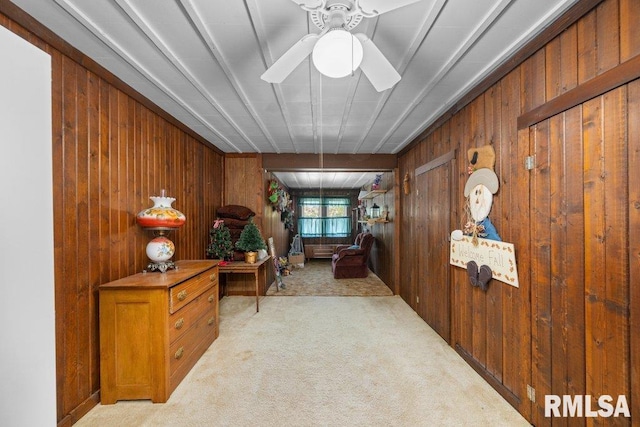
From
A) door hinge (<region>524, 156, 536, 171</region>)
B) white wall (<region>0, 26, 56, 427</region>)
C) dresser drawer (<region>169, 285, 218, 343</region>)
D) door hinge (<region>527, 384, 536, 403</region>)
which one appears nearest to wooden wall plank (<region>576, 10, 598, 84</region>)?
door hinge (<region>524, 156, 536, 171</region>)

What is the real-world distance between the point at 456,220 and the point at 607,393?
4.97ft

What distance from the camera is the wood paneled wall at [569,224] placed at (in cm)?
116

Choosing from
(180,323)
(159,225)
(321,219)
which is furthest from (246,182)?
(321,219)

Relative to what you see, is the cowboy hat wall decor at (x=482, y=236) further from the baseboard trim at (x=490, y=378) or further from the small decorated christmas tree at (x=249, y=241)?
the small decorated christmas tree at (x=249, y=241)

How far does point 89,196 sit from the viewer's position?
185cm

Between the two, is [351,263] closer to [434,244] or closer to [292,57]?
[434,244]

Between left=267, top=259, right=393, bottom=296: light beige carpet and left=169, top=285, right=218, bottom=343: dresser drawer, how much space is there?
191 centimetres

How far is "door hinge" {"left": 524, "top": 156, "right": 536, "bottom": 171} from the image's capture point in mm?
1640

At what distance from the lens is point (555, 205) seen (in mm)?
1491

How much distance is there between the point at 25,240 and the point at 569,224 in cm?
230

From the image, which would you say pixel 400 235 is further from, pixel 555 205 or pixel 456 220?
pixel 555 205

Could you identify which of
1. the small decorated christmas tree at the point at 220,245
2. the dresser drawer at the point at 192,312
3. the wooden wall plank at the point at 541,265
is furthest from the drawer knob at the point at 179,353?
the wooden wall plank at the point at 541,265

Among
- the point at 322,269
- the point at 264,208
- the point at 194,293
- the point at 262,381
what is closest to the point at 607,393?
the point at 262,381

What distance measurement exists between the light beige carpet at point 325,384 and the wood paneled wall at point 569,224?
362 mm
